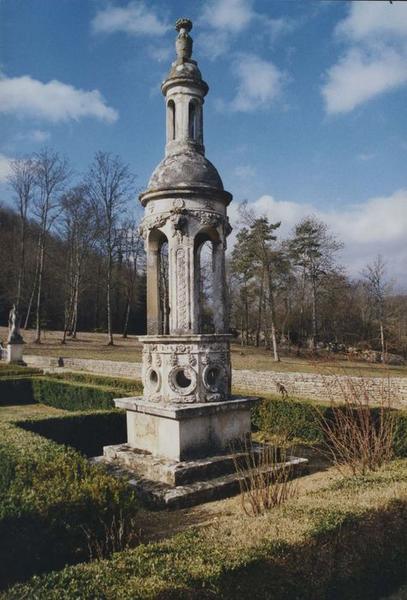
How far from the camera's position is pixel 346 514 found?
13.3 ft

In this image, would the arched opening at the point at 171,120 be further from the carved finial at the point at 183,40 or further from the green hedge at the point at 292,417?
the green hedge at the point at 292,417

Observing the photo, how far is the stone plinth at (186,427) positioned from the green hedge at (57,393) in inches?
191

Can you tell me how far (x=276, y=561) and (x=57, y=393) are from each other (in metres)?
14.2

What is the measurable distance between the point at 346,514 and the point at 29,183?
111ft

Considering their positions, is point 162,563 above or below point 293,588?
above

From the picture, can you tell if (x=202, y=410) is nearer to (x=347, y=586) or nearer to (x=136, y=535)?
(x=136, y=535)

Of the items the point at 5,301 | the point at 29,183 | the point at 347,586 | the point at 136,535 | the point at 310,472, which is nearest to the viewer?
the point at 347,586

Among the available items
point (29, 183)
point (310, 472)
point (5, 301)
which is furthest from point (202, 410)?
point (5, 301)

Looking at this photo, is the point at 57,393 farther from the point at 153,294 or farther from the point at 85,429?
the point at 153,294

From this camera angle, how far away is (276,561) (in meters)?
3.44

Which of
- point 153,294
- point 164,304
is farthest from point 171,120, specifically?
point 164,304

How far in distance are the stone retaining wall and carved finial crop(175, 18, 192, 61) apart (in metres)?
6.60

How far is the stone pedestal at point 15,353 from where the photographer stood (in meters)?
24.8

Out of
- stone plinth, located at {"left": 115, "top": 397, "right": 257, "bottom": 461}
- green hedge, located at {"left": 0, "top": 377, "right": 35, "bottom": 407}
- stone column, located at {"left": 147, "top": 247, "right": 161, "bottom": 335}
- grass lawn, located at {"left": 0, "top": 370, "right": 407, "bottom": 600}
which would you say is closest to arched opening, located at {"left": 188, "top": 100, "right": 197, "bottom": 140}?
stone column, located at {"left": 147, "top": 247, "right": 161, "bottom": 335}
